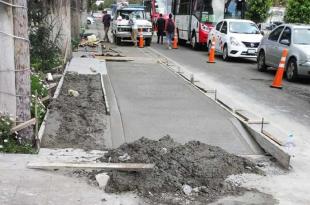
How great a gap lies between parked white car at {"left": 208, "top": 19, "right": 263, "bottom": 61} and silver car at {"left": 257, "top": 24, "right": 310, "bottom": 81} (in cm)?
280

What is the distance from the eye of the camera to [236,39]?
2003cm

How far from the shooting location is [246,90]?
12906mm

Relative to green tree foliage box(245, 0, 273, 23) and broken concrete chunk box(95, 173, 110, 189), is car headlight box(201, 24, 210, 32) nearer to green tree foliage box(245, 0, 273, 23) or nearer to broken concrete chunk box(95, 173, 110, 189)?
green tree foliage box(245, 0, 273, 23)

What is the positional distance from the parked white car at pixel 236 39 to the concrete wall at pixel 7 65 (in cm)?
1488

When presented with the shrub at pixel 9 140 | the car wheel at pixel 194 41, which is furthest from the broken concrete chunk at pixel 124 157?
the car wheel at pixel 194 41

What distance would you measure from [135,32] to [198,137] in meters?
20.1

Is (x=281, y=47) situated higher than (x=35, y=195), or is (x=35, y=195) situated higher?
(x=281, y=47)

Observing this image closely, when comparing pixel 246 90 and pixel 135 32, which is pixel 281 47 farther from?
pixel 135 32

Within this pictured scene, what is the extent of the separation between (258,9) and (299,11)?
8047mm

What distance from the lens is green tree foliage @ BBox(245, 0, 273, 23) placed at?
1523 inches

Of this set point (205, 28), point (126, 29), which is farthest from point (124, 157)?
point (126, 29)

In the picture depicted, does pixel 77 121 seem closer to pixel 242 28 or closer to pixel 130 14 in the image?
pixel 242 28

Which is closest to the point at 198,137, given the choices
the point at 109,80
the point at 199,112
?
the point at 199,112

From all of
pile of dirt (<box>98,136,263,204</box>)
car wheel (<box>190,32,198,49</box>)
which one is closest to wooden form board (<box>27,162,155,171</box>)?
pile of dirt (<box>98,136,263,204</box>)
